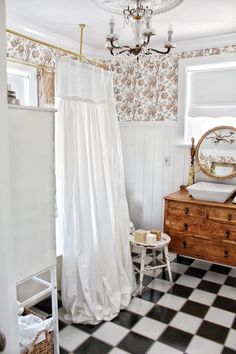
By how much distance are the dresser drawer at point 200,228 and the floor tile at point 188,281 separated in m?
0.44

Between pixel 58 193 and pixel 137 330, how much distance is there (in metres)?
1.17

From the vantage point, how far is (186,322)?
238 centimetres

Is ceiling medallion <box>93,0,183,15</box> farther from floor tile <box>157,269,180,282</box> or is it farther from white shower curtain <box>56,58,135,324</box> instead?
floor tile <box>157,269,180,282</box>

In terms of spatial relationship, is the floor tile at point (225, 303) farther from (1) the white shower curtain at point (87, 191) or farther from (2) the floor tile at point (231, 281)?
(1) the white shower curtain at point (87, 191)

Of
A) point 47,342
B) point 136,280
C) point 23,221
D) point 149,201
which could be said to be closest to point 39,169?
point 23,221

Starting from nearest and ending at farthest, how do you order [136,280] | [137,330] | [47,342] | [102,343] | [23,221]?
[23,221], [47,342], [102,343], [137,330], [136,280]

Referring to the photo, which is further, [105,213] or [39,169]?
[105,213]

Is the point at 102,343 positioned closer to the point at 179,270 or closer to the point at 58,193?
the point at 58,193

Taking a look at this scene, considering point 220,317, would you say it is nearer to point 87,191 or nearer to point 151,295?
point 151,295

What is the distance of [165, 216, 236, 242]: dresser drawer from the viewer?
9.43ft

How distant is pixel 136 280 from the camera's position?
3.04 meters

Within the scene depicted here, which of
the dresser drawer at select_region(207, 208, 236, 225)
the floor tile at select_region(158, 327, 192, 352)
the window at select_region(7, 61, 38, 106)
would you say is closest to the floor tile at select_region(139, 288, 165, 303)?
the floor tile at select_region(158, 327, 192, 352)

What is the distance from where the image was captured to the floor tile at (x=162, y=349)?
2051 millimetres

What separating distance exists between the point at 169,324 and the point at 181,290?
0.53 m
